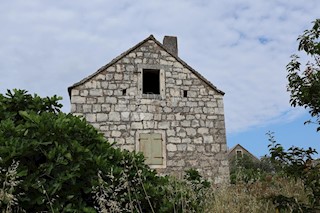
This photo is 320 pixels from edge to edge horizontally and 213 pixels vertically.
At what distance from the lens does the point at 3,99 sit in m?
4.39

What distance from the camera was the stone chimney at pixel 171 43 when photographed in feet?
42.1

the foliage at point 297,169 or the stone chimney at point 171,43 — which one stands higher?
the stone chimney at point 171,43

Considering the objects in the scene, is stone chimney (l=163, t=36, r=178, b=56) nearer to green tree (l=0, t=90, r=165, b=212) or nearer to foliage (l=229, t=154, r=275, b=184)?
foliage (l=229, t=154, r=275, b=184)

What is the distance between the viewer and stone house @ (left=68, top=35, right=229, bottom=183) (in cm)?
1053

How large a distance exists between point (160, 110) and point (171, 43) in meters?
3.24

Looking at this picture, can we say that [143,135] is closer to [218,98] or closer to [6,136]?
[218,98]

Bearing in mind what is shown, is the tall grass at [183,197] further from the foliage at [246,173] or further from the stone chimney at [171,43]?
the stone chimney at [171,43]

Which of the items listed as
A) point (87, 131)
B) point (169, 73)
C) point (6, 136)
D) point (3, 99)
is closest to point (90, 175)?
point (87, 131)

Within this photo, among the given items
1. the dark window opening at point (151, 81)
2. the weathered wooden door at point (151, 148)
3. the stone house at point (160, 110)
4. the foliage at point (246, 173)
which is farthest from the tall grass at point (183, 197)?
the dark window opening at point (151, 81)

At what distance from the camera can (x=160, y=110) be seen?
435 inches

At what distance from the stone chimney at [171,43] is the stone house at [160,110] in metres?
1.11

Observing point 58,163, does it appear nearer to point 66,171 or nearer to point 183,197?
point 66,171

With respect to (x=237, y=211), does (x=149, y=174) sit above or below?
above

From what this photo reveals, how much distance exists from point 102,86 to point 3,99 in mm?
6530
